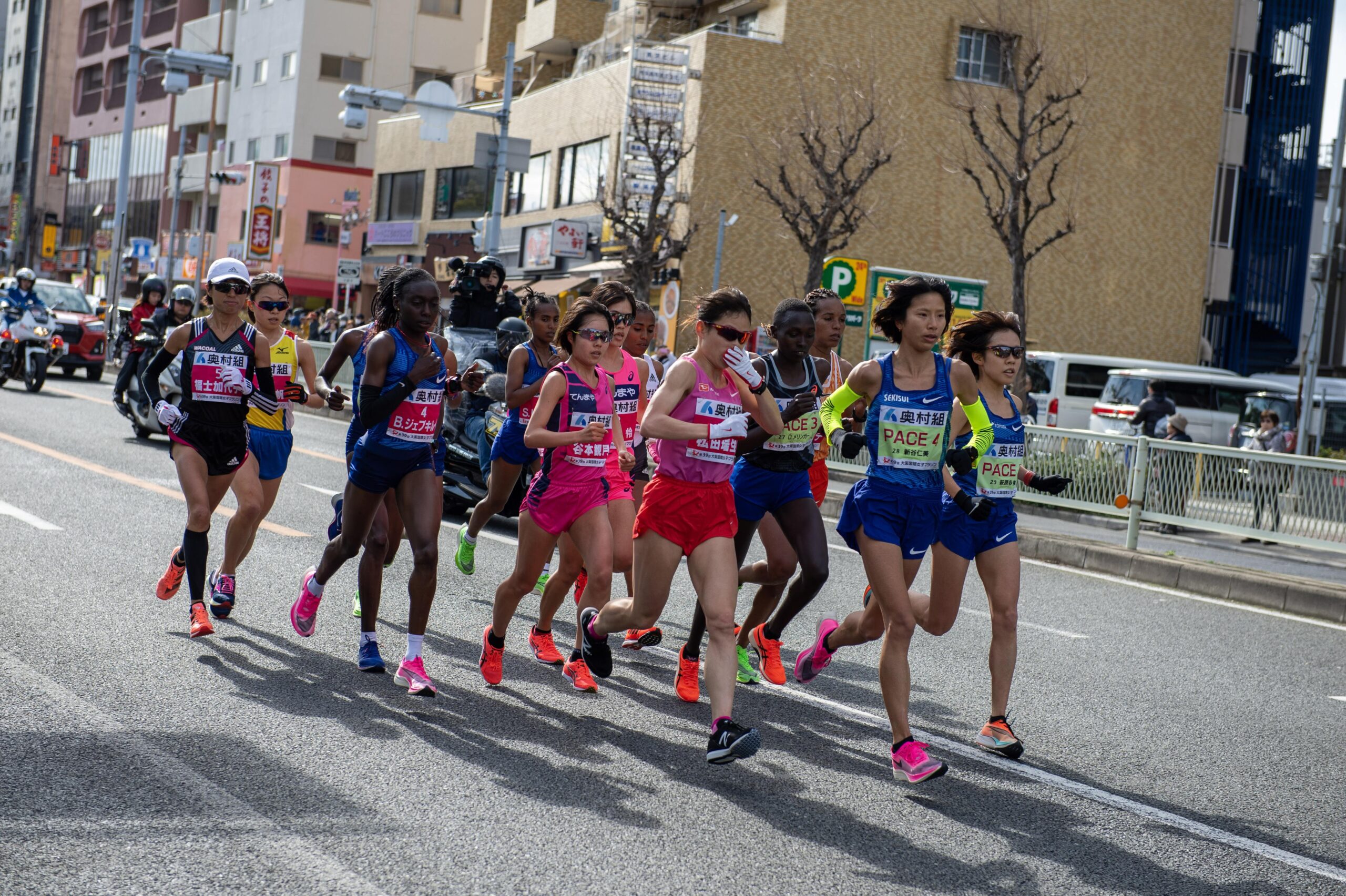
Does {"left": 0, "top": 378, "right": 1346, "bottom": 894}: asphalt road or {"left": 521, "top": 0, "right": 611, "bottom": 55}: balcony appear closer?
{"left": 0, "top": 378, "right": 1346, "bottom": 894}: asphalt road

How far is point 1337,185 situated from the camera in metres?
26.8

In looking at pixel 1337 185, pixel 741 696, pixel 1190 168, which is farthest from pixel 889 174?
pixel 741 696

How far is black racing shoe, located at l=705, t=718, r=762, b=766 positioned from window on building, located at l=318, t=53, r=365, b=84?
60952mm

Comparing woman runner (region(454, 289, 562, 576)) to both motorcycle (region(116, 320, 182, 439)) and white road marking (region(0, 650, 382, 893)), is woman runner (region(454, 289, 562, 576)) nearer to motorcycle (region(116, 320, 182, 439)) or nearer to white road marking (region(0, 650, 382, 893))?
white road marking (region(0, 650, 382, 893))

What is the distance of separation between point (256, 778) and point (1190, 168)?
40.5 metres

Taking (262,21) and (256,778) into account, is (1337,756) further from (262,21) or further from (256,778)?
(262,21)

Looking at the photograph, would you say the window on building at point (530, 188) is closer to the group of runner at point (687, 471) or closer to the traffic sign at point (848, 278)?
the traffic sign at point (848, 278)

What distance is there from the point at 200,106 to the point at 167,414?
6840cm

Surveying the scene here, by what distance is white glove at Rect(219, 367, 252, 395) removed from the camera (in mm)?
7578

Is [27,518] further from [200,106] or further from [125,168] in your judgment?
[200,106]

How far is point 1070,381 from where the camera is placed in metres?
34.3

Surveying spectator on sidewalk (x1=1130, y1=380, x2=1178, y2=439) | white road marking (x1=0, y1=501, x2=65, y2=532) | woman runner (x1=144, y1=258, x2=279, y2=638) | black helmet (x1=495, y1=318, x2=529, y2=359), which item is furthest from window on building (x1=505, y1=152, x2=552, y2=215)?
woman runner (x1=144, y1=258, x2=279, y2=638)

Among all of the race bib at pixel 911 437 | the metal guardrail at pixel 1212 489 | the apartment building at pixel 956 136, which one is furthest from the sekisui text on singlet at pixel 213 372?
the apartment building at pixel 956 136

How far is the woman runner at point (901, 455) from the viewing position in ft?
18.6
